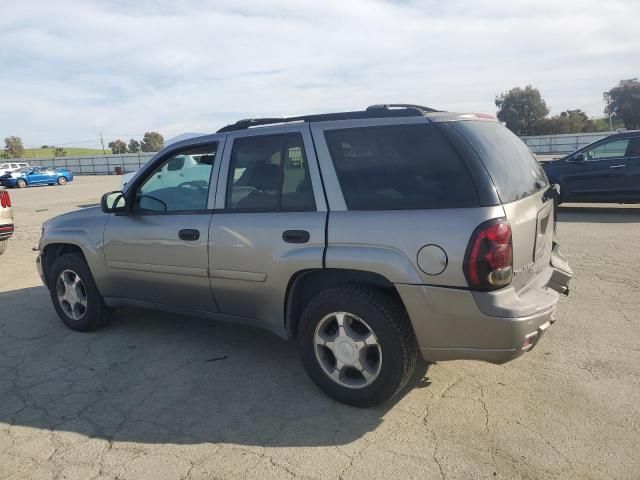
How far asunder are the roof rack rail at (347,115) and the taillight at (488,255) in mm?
888

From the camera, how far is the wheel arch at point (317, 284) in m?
3.08

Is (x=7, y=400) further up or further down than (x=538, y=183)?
further down

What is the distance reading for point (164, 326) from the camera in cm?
489

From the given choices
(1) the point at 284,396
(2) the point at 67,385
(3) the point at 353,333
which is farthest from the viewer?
(2) the point at 67,385

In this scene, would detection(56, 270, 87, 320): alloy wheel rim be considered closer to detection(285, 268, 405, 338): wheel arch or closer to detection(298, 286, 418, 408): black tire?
detection(285, 268, 405, 338): wheel arch

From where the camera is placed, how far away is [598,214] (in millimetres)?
10484

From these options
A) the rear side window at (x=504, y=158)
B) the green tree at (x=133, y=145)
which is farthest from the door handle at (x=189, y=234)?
the green tree at (x=133, y=145)

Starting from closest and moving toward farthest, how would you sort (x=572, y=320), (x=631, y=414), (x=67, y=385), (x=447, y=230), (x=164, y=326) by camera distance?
(x=447, y=230)
(x=631, y=414)
(x=67, y=385)
(x=572, y=320)
(x=164, y=326)

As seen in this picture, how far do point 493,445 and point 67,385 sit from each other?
9.66 ft

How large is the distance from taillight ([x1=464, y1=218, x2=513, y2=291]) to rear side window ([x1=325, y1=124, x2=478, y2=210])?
0.17 metres

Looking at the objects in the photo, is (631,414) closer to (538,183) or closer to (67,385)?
(538,183)

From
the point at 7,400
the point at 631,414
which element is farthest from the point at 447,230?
the point at 7,400

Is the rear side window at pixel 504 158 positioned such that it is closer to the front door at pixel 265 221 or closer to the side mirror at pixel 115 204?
the front door at pixel 265 221

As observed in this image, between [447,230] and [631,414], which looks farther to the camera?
[631,414]
